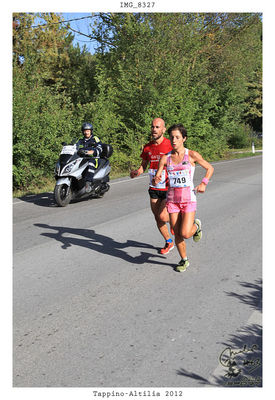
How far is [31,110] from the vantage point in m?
12.4

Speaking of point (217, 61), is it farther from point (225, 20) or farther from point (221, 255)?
point (221, 255)

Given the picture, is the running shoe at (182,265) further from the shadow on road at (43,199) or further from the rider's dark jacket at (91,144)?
the rider's dark jacket at (91,144)

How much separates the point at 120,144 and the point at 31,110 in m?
5.80

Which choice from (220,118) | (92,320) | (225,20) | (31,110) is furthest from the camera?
(225,20)

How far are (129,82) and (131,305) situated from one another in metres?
15.2

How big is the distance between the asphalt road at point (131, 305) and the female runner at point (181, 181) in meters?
0.71

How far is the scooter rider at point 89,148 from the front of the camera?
10.5m

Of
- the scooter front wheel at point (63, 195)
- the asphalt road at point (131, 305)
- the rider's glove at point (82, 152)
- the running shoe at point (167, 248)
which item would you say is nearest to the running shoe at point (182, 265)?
the asphalt road at point (131, 305)

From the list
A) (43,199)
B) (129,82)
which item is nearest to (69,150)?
(43,199)

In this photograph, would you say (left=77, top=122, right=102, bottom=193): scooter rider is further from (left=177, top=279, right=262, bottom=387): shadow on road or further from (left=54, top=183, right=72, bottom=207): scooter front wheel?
(left=177, top=279, right=262, bottom=387): shadow on road

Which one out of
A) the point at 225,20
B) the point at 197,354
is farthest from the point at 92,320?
the point at 225,20

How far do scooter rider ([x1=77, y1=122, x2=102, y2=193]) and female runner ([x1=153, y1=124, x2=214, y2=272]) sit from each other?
5.13m

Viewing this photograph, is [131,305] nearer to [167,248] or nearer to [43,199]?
[167,248]

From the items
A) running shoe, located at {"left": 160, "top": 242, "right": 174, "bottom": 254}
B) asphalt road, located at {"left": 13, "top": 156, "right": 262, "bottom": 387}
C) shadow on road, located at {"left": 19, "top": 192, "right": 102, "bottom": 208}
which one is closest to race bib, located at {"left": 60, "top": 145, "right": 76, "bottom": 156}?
shadow on road, located at {"left": 19, "top": 192, "right": 102, "bottom": 208}
